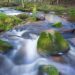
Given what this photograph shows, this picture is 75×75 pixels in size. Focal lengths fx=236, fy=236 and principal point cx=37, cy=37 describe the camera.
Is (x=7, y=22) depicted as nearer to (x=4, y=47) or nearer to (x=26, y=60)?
(x=4, y=47)

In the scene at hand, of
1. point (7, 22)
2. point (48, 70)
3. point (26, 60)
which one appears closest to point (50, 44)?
point (26, 60)

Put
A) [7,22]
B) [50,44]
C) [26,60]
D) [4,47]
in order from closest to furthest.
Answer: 1. [50,44]
2. [26,60]
3. [4,47]
4. [7,22]

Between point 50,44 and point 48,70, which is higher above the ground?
point 50,44

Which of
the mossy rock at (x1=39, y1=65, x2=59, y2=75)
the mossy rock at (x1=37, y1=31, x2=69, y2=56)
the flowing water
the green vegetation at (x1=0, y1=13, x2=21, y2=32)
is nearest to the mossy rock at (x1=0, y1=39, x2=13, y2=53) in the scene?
the flowing water

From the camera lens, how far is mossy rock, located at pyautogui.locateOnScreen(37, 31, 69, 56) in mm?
7531

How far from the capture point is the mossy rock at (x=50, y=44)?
7531 millimetres

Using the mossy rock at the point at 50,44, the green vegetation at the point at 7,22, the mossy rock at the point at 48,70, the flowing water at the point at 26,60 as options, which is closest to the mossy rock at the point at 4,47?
the flowing water at the point at 26,60

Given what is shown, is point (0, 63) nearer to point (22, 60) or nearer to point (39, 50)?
point (22, 60)

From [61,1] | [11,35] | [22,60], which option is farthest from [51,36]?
[61,1]

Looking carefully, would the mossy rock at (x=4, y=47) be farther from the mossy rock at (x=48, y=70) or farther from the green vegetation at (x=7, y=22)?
the green vegetation at (x=7, y=22)

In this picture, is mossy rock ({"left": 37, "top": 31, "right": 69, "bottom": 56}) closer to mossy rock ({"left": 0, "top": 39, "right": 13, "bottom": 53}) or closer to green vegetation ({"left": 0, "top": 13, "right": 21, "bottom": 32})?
mossy rock ({"left": 0, "top": 39, "right": 13, "bottom": 53})

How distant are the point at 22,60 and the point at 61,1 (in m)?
26.4

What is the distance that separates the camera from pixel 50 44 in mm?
7574

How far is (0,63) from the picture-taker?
7.20 metres
